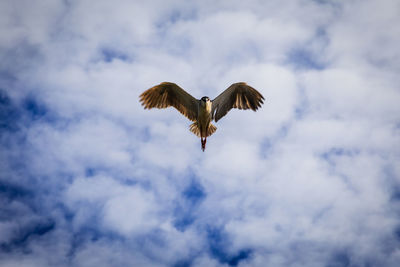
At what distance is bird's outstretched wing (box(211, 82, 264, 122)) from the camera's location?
13.7 metres

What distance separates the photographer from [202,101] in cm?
1363

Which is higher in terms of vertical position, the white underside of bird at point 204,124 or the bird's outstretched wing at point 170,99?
the bird's outstretched wing at point 170,99

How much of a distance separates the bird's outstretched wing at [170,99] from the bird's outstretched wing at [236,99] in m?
0.75

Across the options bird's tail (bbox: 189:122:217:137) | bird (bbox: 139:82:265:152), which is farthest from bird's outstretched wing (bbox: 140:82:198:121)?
bird's tail (bbox: 189:122:217:137)

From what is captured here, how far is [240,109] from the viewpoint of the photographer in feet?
45.6

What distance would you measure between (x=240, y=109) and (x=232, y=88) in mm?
754

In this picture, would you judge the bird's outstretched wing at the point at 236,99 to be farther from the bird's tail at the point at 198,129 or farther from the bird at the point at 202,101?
the bird's tail at the point at 198,129

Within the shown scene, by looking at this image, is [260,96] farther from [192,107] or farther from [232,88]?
[192,107]

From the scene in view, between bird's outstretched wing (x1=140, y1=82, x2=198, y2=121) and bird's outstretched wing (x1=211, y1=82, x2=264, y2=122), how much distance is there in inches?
29.4

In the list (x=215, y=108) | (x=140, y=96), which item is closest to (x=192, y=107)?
(x=215, y=108)

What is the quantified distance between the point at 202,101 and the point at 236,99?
47.0 inches

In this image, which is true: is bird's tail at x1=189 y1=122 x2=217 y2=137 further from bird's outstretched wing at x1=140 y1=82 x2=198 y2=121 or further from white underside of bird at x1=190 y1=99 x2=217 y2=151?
bird's outstretched wing at x1=140 y1=82 x2=198 y2=121

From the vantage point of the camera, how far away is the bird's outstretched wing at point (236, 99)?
1372 centimetres

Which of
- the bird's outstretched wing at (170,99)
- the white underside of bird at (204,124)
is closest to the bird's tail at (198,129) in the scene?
the white underside of bird at (204,124)
